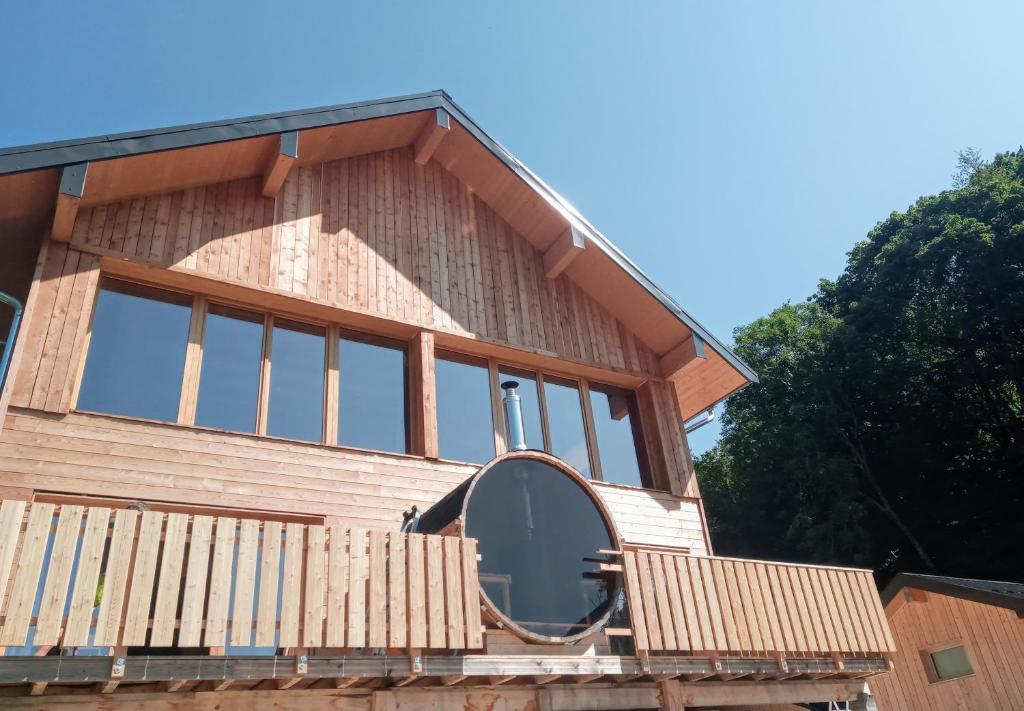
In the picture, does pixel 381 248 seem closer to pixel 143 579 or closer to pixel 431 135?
pixel 431 135

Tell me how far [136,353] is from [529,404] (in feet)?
17.6

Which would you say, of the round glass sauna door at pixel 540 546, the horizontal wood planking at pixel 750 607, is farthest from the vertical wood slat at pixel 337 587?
the horizontal wood planking at pixel 750 607

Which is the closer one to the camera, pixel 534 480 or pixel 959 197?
pixel 534 480

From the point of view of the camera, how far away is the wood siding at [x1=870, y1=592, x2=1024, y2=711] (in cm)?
1315

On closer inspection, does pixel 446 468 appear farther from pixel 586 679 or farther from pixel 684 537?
pixel 684 537

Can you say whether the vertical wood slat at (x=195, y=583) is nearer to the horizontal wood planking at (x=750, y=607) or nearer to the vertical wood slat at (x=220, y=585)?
the vertical wood slat at (x=220, y=585)

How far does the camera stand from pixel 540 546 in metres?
8.55

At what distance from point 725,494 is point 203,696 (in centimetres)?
3287

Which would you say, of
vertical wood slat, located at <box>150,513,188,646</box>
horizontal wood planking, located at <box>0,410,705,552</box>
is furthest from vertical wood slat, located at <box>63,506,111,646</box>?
horizontal wood planking, located at <box>0,410,705,552</box>

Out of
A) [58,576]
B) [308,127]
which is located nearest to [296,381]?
[308,127]

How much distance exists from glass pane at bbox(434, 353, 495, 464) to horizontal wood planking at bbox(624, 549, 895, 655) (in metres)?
2.80

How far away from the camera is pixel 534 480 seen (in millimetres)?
8812

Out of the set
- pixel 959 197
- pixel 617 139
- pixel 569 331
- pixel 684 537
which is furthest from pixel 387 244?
pixel 959 197

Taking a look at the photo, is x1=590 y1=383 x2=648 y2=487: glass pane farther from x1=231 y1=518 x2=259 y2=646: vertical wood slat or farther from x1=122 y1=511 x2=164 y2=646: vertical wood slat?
x1=122 y1=511 x2=164 y2=646: vertical wood slat
